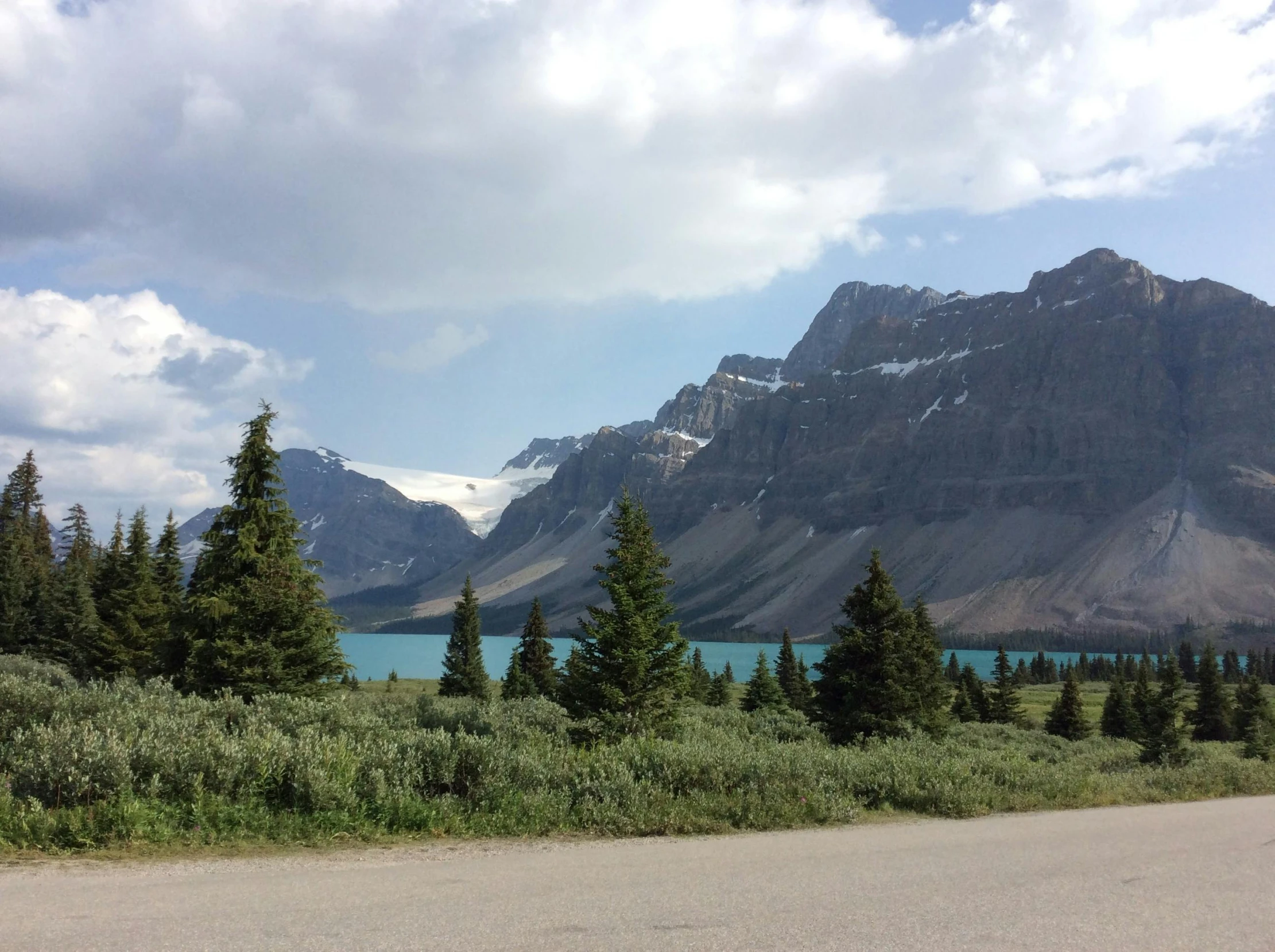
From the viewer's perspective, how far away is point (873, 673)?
30.8 metres

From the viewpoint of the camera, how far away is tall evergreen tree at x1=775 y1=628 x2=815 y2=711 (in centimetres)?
6450

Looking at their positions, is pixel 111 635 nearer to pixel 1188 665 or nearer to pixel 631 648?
pixel 631 648

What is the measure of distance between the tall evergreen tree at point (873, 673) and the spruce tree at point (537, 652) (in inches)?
1382

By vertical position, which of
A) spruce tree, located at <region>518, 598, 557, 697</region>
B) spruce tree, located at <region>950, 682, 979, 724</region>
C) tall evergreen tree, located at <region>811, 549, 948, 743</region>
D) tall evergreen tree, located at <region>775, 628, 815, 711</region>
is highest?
tall evergreen tree, located at <region>811, 549, 948, 743</region>

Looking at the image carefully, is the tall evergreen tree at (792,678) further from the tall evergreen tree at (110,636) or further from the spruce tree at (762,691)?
the tall evergreen tree at (110,636)

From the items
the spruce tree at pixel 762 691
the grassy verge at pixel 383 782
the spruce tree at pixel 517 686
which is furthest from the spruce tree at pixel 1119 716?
the grassy verge at pixel 383 782

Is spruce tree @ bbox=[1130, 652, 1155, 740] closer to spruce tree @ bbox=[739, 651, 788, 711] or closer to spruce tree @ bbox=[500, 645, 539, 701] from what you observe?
spruce tree @ bbox=[739, 651, 788, 711]

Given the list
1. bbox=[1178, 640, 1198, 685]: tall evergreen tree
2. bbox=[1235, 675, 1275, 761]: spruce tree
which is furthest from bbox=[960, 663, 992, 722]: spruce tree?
bbox=[1178, 640, 1198, 685]: tall evergreen tree

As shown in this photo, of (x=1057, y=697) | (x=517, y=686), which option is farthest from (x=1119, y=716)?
(x=1057, y=697)

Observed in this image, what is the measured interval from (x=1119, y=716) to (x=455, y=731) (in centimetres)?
5134

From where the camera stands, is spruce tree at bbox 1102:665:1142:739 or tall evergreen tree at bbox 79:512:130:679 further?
spruce tree at bbox 1102:665:1142:739

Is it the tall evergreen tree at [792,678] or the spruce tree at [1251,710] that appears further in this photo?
the tall evergreen tree at [792,678]

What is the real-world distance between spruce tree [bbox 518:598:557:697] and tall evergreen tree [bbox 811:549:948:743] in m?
35.1

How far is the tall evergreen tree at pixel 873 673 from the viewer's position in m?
30.0
